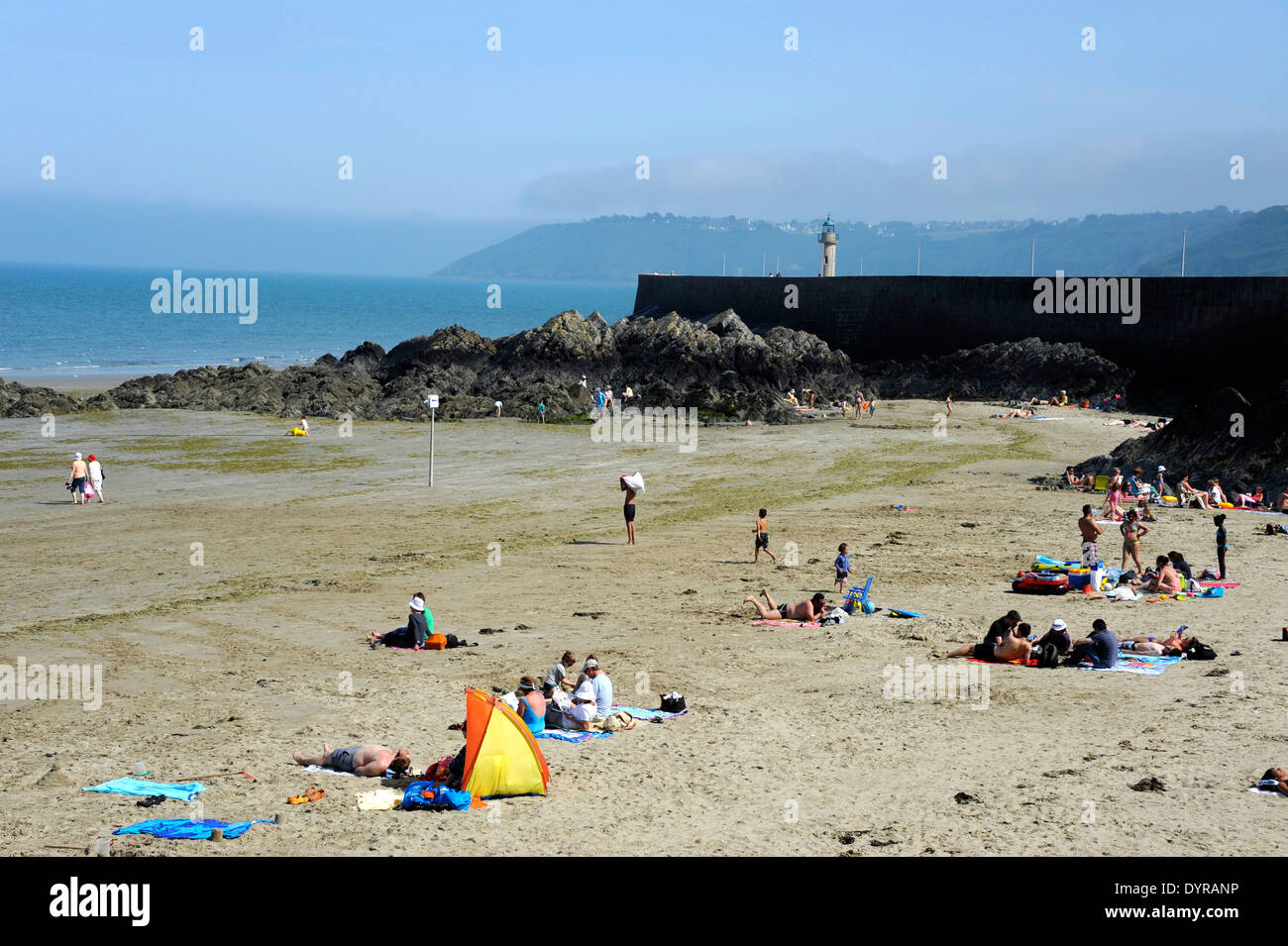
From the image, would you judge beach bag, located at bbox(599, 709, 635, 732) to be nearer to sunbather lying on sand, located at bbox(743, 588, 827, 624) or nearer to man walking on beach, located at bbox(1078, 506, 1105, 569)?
sunbather lying on sand, located at bbox(743, 588, 827, 624)

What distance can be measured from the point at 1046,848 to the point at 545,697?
Result: 4.85 metres

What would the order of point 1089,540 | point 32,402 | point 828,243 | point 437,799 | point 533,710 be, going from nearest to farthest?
point 437,799
point 533,710
point 1089,540
point 32,402
point 828,243

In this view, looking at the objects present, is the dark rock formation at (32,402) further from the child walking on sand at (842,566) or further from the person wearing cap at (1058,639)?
the person wearing cap at (1058,639)

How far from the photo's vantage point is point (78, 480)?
23844 millimetres

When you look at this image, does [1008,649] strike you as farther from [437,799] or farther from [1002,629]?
[437,799]

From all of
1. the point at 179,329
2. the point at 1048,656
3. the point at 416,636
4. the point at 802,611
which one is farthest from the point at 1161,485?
the point at 179,329

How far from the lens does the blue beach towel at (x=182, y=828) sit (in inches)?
308

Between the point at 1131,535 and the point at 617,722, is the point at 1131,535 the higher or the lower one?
the higher one

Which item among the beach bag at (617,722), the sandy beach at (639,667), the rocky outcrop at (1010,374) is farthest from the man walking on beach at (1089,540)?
the rocky outcrop at (1010,374)

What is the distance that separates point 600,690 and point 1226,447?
20.0 m

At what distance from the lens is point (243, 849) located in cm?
773

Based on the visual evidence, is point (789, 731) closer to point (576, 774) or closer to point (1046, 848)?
point (576, 774)

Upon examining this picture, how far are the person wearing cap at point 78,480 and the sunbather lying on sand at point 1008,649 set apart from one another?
1890cm

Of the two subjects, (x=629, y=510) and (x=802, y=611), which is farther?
(x=629, y=510)
